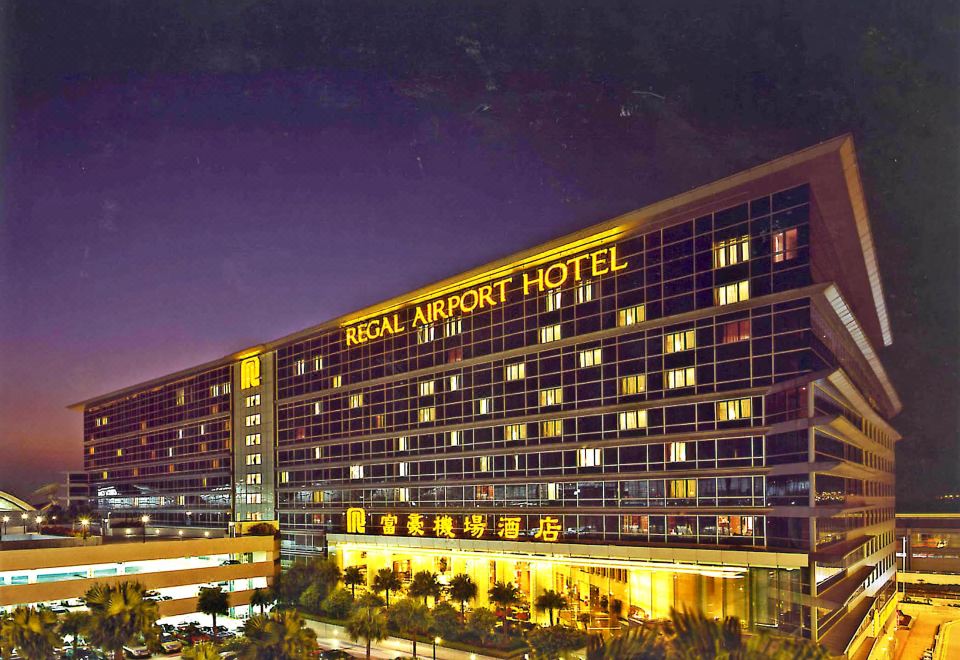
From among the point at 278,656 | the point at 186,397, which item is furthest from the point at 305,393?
the point at 278,656

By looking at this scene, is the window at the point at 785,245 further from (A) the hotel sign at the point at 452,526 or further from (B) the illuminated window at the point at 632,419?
(A) the hotel sign at the point at 452,526

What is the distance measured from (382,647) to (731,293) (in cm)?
3137

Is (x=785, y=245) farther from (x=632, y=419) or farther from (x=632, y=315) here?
(x=632, y=419)

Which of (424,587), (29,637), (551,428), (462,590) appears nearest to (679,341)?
(551,428)

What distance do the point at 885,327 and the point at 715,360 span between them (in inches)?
1290

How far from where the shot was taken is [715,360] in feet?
150

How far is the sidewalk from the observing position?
47.0 metres

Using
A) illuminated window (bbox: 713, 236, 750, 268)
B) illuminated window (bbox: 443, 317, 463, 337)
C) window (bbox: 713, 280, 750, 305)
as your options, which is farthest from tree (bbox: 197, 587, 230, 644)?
illuminated window (bbox: 713, 236, 750, 268)

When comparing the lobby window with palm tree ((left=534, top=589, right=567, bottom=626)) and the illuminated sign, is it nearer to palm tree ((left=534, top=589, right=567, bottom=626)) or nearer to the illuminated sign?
the illuminated sign

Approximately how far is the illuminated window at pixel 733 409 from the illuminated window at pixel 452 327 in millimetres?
24350

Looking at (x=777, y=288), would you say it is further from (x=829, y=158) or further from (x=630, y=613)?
(x=630, y=613)

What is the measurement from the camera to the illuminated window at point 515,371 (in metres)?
58.1

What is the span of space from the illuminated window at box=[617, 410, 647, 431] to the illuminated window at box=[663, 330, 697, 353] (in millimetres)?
4413

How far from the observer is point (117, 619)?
117 ft
